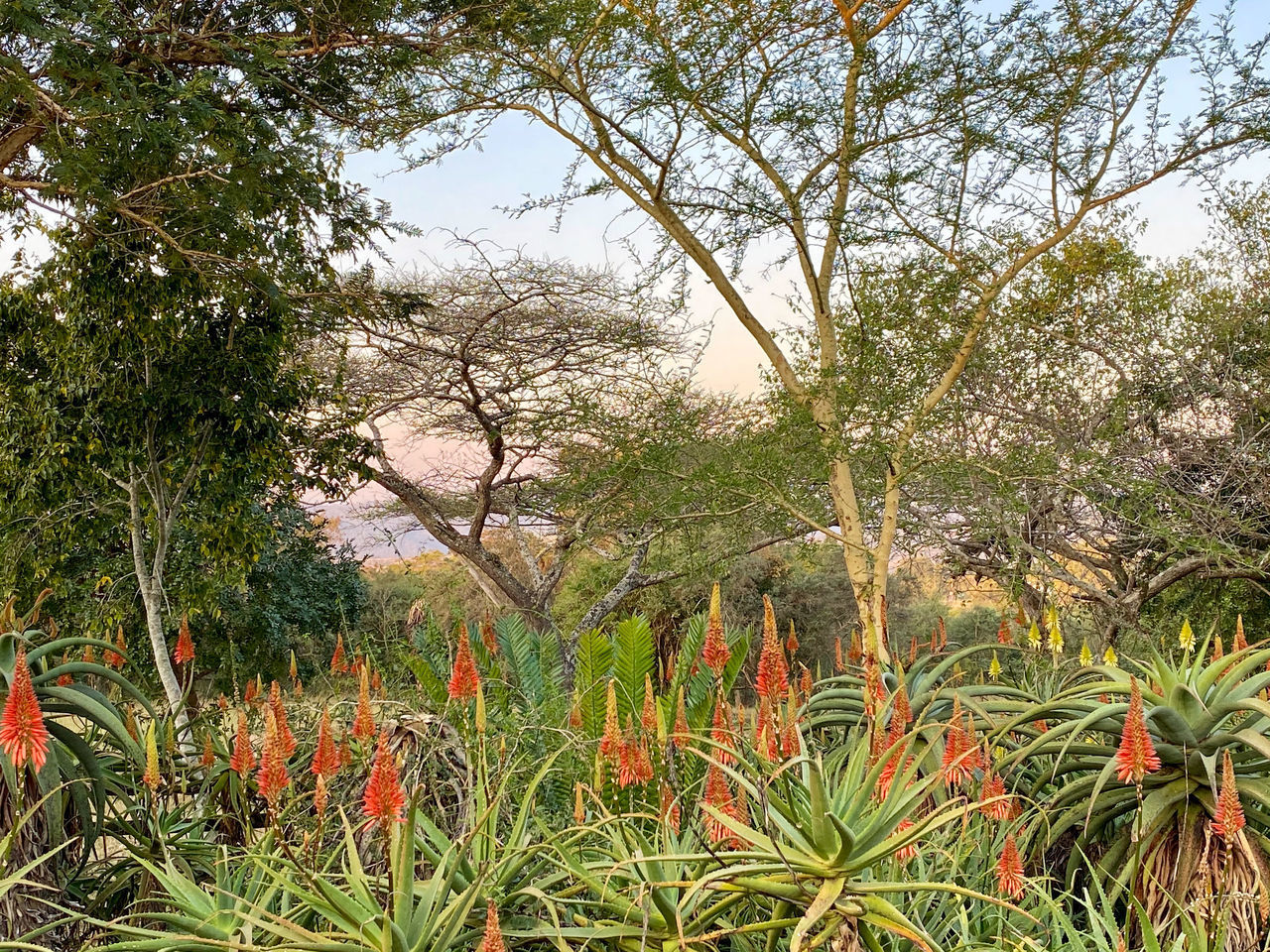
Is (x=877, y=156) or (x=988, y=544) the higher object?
(x=877, y=156)

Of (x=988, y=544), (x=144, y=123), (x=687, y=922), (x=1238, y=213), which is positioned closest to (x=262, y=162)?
(x=144, y=123)

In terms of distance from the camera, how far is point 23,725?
7.67ft

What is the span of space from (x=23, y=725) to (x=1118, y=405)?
9.92 meters

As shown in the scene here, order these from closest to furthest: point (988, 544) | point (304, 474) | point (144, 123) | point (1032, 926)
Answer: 1. point (1032, 926)
2. point (144, 123)
3. point (304, 474)
4. point (988, 544)

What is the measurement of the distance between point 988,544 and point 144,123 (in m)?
9.39

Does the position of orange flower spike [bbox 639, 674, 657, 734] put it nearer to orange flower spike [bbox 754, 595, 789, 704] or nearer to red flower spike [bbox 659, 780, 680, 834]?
red flower spike [bbox 659, 780, 680, 834]

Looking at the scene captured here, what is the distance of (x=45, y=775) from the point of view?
301 centimetres

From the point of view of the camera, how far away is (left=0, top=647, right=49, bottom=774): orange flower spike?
2.34 meters

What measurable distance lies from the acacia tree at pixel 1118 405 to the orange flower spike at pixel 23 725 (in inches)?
333

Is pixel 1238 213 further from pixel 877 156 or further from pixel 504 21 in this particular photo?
pixel 504 21

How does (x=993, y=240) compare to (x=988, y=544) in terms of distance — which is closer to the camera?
(x=993, y=240)

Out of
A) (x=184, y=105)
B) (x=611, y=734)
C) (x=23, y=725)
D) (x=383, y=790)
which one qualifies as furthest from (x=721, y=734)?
(x=184, y=105)

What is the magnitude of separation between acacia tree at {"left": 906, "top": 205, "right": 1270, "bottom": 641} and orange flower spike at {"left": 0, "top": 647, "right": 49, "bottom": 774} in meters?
8.47

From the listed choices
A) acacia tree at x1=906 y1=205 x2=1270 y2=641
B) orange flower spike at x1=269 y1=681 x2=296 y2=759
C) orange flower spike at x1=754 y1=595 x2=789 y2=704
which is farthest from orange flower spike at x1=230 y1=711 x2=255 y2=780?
acacia tree at x1=906 y1=205 x2=1270 y2=641
